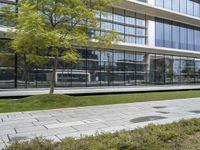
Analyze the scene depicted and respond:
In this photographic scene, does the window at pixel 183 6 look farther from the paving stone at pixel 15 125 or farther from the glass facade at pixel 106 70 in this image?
the paving stone at pixel 15 125

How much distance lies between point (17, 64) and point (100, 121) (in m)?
17.0

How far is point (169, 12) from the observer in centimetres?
3491

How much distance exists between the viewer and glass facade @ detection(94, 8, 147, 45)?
31953 mm

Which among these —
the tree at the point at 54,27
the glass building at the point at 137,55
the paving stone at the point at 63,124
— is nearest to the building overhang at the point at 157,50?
the glass building at the point at 137,55

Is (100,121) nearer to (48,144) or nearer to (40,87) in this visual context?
(48,144)

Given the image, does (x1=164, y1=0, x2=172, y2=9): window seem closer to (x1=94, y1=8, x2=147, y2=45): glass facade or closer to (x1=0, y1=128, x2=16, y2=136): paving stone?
(x1=94, y1=8, x2=147, y2=45): glass facade

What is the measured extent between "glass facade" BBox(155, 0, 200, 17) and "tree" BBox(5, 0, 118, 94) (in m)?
19.7

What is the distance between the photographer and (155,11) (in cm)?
3403

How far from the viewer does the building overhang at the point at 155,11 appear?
30950mm

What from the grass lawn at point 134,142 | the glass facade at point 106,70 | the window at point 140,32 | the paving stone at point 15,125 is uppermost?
the window at point 140,32

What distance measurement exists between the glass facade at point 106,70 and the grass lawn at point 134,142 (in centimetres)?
1508

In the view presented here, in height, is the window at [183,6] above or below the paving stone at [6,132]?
above

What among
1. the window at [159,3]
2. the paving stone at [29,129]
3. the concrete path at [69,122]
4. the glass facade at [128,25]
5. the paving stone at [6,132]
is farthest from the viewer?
the window at [159,3]

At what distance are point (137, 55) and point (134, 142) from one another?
96.1 feet
